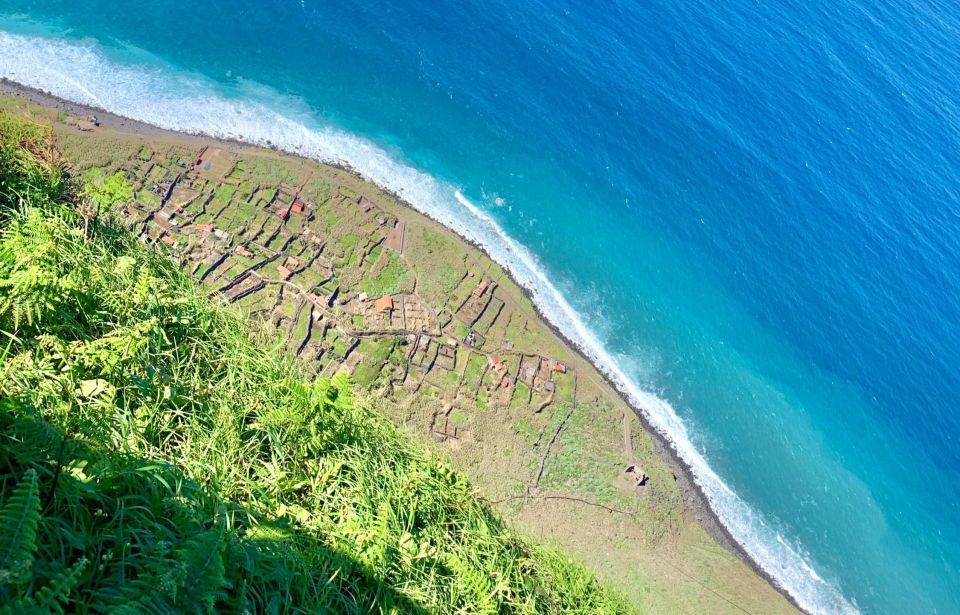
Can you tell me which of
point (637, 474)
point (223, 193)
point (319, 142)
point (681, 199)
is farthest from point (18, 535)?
point (681, 199)

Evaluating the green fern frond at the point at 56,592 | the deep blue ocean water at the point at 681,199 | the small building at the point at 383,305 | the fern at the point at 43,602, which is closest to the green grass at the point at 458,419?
the small building at the point at 383,305

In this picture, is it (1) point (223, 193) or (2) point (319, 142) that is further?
(2) point (319, 142)

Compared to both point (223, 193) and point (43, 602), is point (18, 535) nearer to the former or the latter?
point (43, 602)

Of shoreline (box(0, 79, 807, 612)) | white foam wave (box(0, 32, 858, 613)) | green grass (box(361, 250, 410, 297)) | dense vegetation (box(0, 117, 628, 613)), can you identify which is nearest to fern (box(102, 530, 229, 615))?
dense vegetation (box(0, 117, 628, 613))

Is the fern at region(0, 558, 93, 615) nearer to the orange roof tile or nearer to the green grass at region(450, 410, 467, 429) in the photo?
the green grass at region(450, 410, 467, 429)

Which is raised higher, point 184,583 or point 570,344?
point 184,583

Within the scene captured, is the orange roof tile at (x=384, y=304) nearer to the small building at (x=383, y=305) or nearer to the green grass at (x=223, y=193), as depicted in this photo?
the small building at (x=383, y=305)
